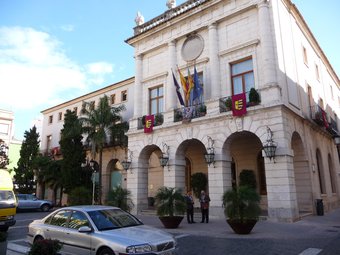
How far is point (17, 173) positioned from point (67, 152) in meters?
11.5

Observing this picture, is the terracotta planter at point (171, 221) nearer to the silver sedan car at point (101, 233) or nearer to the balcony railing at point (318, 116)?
the silver sedan car at point (101, 233)

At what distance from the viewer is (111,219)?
7418 mm

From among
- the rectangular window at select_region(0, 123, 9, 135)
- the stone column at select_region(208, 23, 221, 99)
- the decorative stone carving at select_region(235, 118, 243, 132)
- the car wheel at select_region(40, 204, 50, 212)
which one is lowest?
the car wheel at select_region(40, 204, 50, 212)

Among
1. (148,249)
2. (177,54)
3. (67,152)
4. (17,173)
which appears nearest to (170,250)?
(148,249)

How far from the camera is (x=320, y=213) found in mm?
17625

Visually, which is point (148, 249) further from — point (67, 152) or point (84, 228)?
point (67, 152)

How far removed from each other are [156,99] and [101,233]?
1722 cm

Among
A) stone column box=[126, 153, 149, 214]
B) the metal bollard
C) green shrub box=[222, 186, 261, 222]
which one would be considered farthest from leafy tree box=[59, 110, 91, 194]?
the metal bollard

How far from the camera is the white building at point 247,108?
1630cm

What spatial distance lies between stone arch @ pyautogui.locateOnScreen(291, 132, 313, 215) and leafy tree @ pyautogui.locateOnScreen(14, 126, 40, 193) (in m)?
28.3

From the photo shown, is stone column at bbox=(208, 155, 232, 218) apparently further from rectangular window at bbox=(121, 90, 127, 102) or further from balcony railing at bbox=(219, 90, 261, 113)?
rectangular window at bbox=(121, 90, 127, 102)

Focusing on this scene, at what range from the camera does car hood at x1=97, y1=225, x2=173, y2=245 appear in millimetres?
6191

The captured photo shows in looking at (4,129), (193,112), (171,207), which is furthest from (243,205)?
(4,129)

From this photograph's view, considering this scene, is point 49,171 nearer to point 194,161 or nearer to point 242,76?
point 194,161
